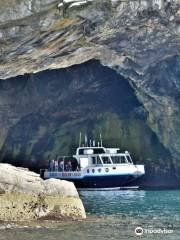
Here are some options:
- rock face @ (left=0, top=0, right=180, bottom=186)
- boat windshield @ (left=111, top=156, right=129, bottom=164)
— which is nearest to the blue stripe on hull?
boat windshield @ (left=111, top=156, right=129, bottom=164)

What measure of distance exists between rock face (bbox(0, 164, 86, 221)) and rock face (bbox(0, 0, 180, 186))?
908cm

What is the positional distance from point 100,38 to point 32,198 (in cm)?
1530

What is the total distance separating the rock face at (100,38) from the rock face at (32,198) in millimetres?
9078

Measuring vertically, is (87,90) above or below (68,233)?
above

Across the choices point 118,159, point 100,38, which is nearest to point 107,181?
point 118,159

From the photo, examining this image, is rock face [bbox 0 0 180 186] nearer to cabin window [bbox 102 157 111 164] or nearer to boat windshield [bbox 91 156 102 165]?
cabin window [bbox 102 157 111 164]

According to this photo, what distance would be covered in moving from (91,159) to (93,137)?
667 centimetres

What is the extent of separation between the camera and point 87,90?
200ft

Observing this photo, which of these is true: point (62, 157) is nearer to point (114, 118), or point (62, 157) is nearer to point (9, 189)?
point (114, 118)

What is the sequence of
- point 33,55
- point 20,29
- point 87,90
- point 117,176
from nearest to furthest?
1. point 20,29
2. point 33,55
3. point 117,176
4. point 87,90

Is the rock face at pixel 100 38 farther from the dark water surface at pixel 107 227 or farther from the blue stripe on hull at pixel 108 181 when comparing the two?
the dark water surface at pixel 107 227

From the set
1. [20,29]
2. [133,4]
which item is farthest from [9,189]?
[133,4]

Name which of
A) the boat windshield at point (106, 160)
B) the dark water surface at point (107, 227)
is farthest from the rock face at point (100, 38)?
the dark water surface at point (107, 227)

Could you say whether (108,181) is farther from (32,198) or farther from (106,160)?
(32,198)
